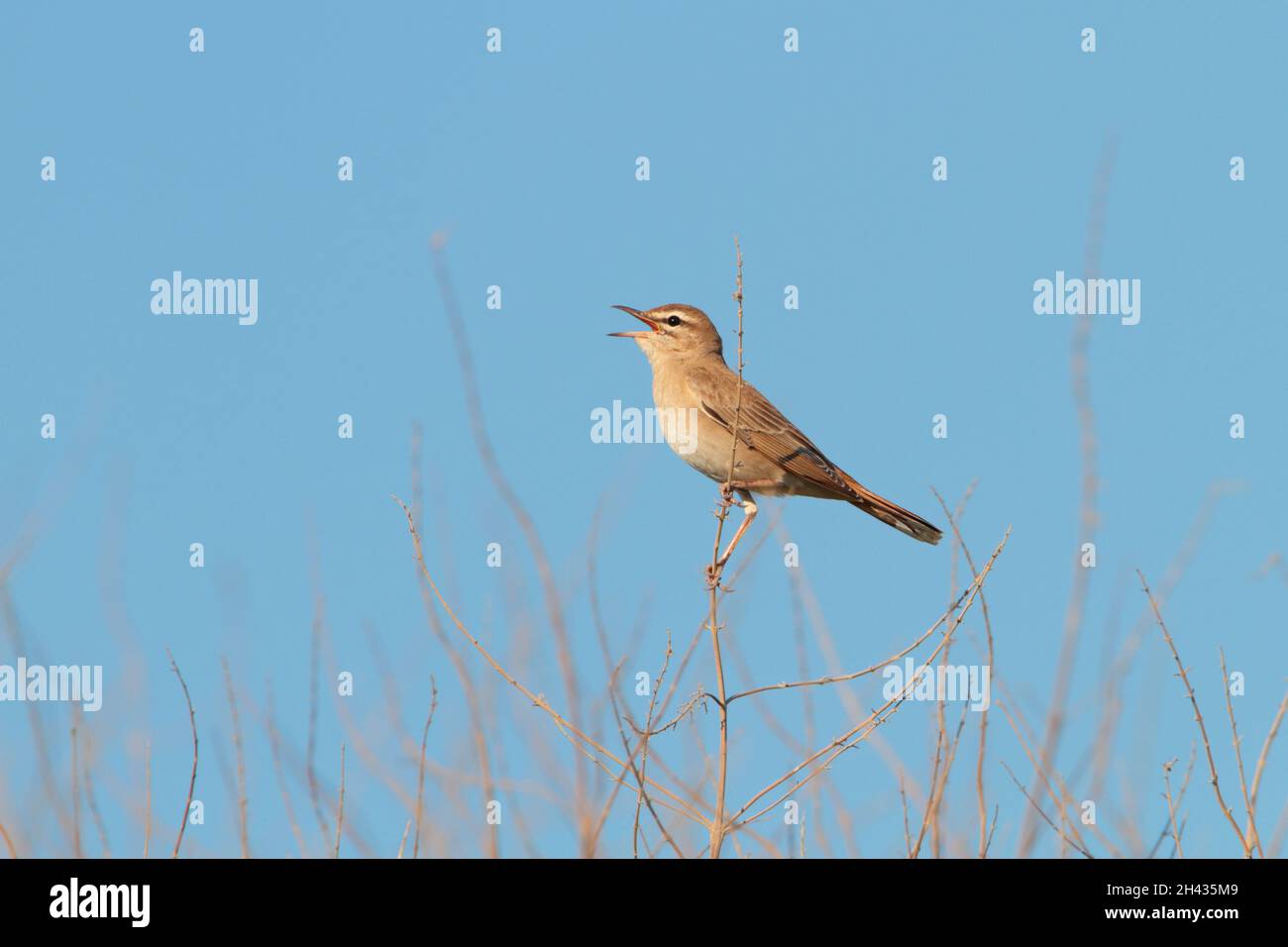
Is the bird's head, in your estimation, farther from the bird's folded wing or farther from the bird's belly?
the bird's belly

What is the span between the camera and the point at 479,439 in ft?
18.8

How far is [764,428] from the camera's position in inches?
368

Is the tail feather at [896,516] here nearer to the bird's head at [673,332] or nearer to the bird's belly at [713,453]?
the bird's belly at [713,453]

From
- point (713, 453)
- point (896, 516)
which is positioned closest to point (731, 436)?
point (713, 453)

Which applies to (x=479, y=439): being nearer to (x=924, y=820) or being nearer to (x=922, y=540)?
(x=924, y=820)

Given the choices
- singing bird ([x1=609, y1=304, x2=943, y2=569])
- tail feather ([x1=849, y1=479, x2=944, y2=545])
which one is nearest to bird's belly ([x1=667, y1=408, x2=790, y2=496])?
singing bird ([x1=609, y1=304, x2=943, y2=569])

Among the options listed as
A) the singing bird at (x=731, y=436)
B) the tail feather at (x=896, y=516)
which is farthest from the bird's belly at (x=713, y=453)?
the tail feather at (x=896, y=516)

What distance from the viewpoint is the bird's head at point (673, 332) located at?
9953 mm

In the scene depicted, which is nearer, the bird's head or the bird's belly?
the bird's belly

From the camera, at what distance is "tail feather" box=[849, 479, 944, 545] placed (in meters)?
8.85

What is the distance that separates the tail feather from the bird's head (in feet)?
5.28

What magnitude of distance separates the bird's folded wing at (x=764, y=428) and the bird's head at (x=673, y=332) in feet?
0.99
